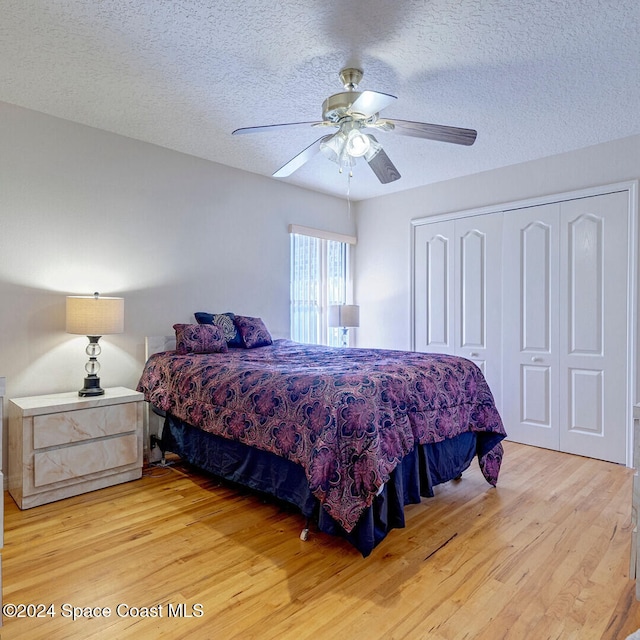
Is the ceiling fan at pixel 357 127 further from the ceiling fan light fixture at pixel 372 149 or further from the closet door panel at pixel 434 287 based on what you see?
the closet door panel at pixel 434 287

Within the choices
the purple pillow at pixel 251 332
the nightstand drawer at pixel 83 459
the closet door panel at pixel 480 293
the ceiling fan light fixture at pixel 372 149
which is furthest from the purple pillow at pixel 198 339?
the closet door panel at pixel 480 293

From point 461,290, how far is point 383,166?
6.84 feet

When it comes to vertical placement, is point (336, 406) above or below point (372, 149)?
below

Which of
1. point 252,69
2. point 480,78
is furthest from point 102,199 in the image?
point 480,78

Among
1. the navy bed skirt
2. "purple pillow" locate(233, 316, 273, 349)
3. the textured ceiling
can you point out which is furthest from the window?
the navy bed skirt

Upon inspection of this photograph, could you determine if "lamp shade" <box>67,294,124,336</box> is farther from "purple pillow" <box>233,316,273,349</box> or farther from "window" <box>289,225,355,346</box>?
"window" <box>289,225,355,346</box>

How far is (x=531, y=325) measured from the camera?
12.7 ft

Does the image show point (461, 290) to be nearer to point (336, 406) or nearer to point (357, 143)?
point (357, 143)

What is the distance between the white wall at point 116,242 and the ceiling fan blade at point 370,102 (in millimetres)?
2029

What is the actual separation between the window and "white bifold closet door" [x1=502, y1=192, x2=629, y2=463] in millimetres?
1887

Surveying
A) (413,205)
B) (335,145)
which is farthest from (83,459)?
(413,205)

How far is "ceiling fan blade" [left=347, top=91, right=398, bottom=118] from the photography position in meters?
2.04

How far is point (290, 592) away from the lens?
1760 millimetres

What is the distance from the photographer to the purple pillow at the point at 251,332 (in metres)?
3.77
